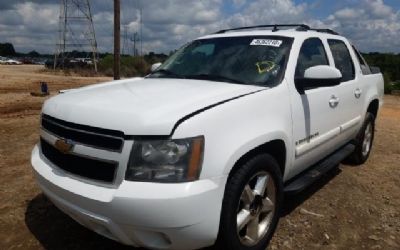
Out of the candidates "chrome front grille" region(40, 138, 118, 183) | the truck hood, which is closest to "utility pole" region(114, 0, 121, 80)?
the truck hood

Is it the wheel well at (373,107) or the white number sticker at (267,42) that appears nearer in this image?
the white number sticker at (267,42)

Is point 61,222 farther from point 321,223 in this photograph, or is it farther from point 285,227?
point 321,223

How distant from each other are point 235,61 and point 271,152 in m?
1.00

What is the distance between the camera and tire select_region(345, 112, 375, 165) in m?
6.12

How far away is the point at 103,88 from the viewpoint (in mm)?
3881

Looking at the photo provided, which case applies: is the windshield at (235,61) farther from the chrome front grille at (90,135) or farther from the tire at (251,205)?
the chrome front grille at (90,135)

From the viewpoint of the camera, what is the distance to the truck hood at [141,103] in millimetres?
2834

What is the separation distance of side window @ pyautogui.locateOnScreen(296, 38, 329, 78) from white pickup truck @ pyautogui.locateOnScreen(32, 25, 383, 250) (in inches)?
0.8

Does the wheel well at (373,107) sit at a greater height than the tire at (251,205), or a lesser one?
greater

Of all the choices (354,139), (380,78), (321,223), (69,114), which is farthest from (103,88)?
(380,78)

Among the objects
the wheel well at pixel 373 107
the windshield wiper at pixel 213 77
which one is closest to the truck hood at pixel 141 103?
the windshield wiper at pixel 213 77

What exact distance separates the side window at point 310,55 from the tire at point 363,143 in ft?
5.39

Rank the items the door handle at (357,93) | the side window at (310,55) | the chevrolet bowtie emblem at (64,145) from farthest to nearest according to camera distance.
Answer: the door handle at (357,93) → the side window at (310,55) → the chevrolet bowtie emblem at (64,145)

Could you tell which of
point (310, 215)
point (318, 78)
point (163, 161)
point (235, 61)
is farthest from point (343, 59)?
point (163, 161)
